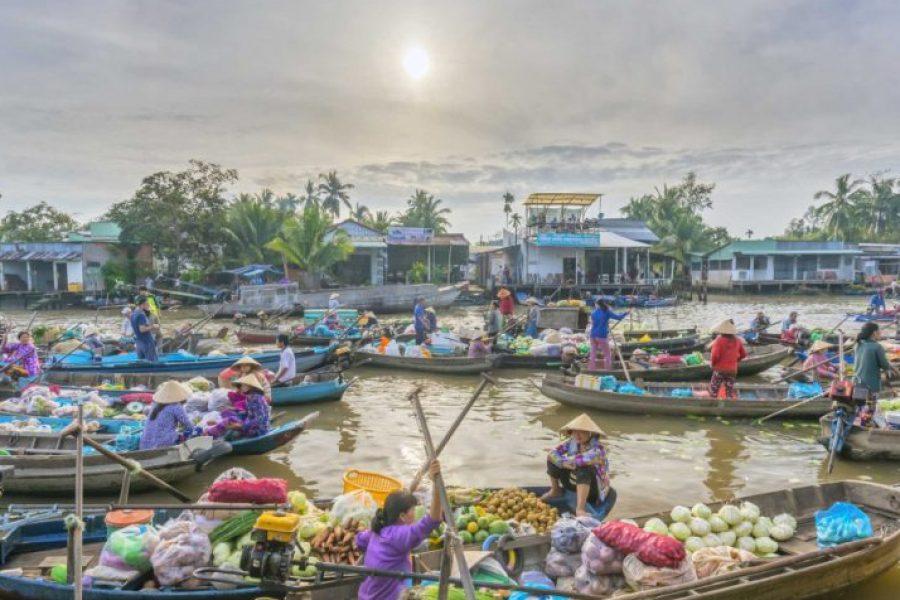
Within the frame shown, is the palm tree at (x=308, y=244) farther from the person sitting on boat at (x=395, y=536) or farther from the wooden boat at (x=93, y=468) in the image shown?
the person sitting on boat at (x=395, y=536)

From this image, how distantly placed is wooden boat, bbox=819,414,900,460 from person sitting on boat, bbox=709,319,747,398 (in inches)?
93.5

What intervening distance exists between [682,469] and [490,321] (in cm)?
900

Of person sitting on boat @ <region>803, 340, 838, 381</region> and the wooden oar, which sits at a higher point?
Answer: the wooden oar

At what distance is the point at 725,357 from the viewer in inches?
428

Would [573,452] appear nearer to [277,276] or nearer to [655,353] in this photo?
[655,353]

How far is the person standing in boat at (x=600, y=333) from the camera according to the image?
13398mm

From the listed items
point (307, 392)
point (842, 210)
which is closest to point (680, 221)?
point (842, 210)

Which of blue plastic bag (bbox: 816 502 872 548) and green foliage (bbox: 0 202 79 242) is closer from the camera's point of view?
blue plastic bag (bbox: 816 502 872 548)

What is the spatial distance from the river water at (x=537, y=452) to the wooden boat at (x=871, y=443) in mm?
189

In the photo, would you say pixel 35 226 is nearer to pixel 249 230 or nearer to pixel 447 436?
pixel 249 230

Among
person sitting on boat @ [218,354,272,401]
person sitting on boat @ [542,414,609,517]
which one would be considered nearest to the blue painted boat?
person sitting on boat @ [218,354,272,401]

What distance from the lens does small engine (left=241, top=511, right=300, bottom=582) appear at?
4098 mm

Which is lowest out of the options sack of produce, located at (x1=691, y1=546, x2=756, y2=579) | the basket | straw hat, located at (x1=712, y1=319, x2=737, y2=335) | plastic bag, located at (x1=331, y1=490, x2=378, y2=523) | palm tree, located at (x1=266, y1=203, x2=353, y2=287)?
sack of produce, located at (x1=691, y1=546, x2=756, y2=579)

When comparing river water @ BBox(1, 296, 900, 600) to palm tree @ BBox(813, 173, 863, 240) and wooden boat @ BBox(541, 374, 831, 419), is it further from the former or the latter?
palm tree @ BBox(813, 173, 863, 240)
